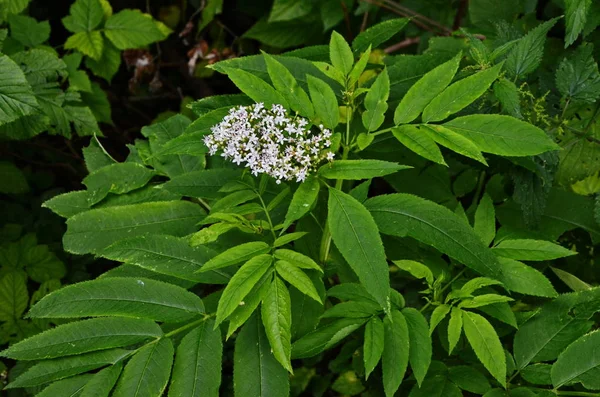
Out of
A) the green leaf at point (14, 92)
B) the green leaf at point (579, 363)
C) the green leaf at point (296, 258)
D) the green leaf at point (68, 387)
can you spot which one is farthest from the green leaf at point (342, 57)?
the green leaf at point (14, 92)

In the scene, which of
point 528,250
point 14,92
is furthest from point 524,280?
point 14,92

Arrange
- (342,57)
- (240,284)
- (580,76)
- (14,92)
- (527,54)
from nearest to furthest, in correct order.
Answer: (240,284), (342,57), (527,54), (580,76), (14,92)

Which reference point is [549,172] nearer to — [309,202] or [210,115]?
[309,202]

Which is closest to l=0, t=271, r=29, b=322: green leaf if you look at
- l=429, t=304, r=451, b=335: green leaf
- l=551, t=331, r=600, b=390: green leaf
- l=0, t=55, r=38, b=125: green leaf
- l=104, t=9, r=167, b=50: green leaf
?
l=0, t=55, r=38, b=125: green leaf

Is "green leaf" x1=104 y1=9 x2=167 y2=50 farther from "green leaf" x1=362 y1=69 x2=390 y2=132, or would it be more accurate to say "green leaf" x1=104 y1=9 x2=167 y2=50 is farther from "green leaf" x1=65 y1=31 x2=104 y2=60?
"green leaf" x1=362 y1=69 x2=390 y2=132

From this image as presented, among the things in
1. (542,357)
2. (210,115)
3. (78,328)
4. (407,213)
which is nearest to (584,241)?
(542,357)

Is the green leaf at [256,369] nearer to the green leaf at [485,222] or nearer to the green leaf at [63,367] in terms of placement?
the green leaf at [63,367]

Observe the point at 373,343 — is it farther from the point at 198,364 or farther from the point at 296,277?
the point at 198,364
